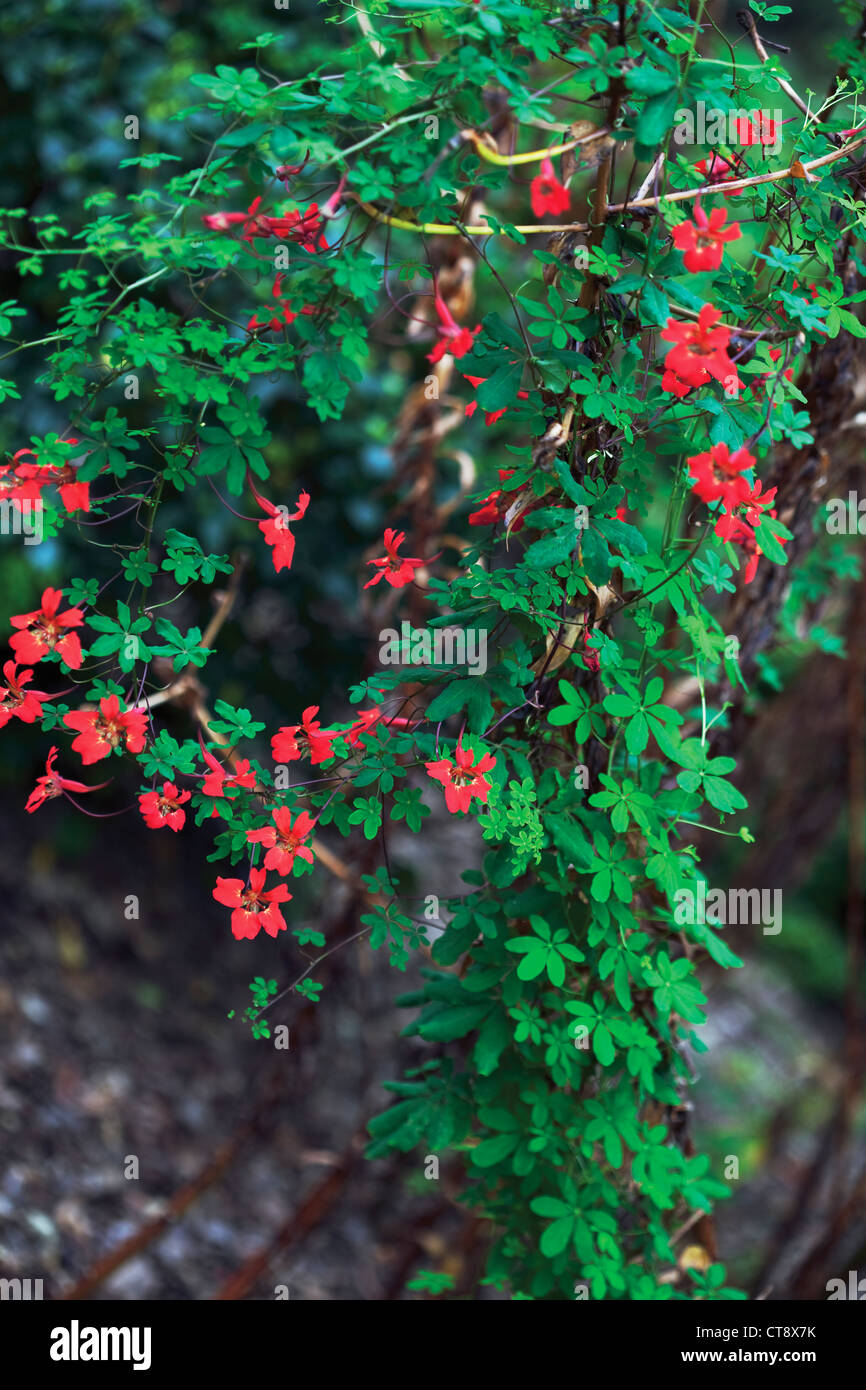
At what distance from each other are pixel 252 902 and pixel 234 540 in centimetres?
121

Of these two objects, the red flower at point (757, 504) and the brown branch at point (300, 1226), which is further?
the brown branch at point (300, 1226)

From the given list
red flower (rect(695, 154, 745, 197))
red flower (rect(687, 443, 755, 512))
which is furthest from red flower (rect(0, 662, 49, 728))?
red flower (rect(695, 154, 745, 197))

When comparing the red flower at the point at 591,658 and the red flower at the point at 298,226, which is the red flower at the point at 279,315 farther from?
the red flower at the point at 591,658

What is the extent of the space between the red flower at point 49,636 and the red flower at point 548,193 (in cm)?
54

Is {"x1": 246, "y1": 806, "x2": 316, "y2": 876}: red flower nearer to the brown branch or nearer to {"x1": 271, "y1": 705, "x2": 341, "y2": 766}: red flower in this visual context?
{"x1": 271, "y1": 705, "x2": 341, "y2": 766}: red flower

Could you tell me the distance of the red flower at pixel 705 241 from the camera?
32.4 inches

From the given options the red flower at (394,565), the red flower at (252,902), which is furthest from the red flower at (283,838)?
the red flower at (394,565)

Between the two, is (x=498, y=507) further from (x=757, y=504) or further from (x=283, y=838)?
(x=283, y=838)

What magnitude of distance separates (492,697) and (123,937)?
185 cm

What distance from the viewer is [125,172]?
194 centimetres

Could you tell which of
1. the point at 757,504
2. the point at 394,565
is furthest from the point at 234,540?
the point at 757,504

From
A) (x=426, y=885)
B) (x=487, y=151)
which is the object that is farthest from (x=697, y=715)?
(x=426, y=885)

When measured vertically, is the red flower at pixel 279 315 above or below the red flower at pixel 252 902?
above

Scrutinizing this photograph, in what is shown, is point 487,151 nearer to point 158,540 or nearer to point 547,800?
point 547,800
